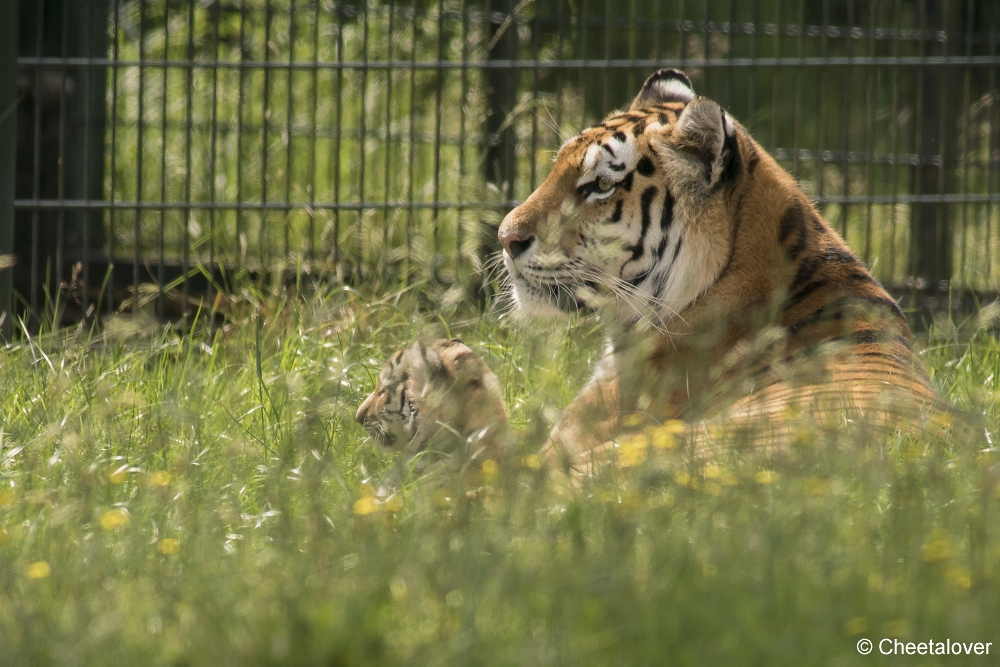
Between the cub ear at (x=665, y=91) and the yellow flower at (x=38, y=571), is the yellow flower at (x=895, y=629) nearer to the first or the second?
the yellow flower at (x=38, y=571)

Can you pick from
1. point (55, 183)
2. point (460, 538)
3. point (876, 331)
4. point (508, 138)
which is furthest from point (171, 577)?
point (55, 183)

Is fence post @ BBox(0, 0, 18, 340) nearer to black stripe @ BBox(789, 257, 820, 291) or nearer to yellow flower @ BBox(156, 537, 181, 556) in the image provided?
yellow flower @ BBox(156, 537, 181, 556)

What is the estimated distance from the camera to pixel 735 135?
327 centimetres

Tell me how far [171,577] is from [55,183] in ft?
13.8

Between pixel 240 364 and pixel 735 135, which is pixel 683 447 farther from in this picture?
pixel 240 364

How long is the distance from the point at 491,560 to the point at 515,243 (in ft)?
5.29

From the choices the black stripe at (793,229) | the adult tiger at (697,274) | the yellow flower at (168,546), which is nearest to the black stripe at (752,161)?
the adult tiger at (697,274)

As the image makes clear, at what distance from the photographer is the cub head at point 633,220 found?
3285 mm

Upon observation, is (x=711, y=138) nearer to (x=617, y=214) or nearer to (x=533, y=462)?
(x=617, y=214)

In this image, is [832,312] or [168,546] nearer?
[168,546]

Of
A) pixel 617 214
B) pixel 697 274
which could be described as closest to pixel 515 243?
pixel 617 214

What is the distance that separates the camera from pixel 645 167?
3.39 m

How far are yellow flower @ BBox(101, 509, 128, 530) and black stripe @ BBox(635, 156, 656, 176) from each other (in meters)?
1.71

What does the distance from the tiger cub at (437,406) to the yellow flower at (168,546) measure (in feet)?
2.09
